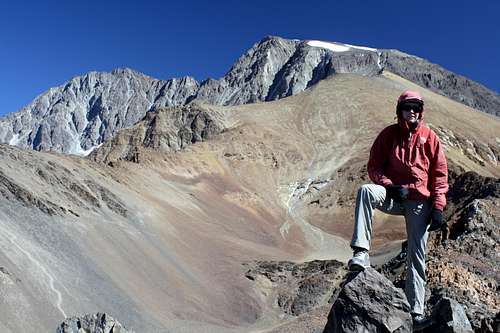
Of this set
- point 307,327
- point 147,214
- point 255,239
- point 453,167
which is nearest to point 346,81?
point 453,167

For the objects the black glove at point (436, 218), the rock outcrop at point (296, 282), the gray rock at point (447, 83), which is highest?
the gray rock at point (447, 83)

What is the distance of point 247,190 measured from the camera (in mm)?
61844

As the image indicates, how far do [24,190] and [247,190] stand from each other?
3441 cm

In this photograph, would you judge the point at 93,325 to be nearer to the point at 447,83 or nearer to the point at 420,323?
the point at 420,323

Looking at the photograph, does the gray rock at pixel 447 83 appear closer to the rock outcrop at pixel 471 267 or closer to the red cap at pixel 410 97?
the rock outcrop at pixel 471 267

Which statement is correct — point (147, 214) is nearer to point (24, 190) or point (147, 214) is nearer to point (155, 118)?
point (24, 190)

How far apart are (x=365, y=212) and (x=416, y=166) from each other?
2.41ft


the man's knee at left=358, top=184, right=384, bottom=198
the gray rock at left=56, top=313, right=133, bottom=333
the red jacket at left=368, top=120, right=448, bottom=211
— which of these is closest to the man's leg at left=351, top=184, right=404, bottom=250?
the man's knee at left=358, top=184, right=384, bottom=198

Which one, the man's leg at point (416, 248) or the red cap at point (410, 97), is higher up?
the red cap at point (410, 97)

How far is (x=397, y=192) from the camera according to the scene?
562 centimetres

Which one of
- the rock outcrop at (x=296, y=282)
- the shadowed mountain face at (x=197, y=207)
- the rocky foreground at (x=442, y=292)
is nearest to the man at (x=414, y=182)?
the rocky foreground at (x=442, y=292)

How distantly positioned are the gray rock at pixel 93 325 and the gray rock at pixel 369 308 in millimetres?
8440

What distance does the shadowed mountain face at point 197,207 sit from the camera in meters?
25.4

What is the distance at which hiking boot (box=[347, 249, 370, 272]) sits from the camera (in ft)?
17.6
